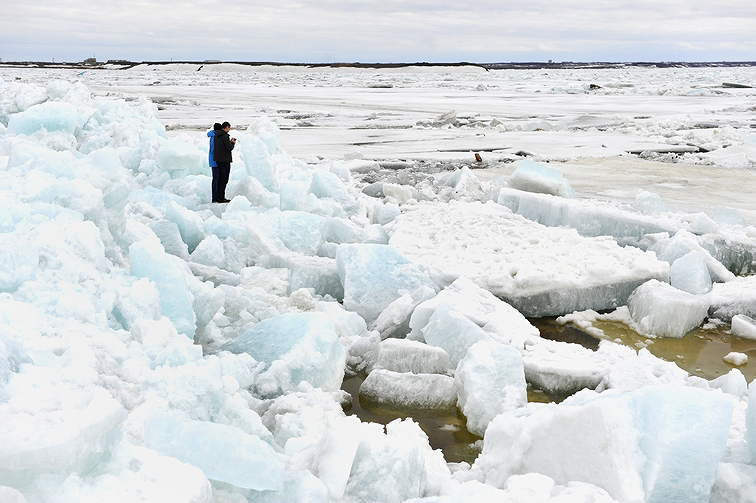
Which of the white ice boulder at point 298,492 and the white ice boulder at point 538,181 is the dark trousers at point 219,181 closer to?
the white ice boulder at point 538,181

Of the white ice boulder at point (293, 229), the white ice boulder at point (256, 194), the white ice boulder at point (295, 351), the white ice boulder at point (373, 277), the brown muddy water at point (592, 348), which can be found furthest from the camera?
the white ice boulder at point (256, 194)

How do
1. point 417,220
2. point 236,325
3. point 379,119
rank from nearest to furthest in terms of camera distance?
1. point 236,325
2. point 417,220
3. point 379,119

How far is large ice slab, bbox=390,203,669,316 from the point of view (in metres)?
4.43

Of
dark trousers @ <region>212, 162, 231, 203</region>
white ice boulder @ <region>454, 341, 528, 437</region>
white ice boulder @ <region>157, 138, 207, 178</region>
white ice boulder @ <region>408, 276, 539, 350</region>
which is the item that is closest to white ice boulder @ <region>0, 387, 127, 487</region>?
white ice boulder @ <region>454, 341, 528, 437</region>

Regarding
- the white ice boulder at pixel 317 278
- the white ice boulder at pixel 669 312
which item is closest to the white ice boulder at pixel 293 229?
the white ice boulder at pixel 317 278

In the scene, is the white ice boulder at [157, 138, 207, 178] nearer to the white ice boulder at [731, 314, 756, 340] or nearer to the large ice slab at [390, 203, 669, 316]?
the large ice slab at [390, 203, 669, 316]

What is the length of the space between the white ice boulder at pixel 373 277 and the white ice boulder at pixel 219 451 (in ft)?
7.01

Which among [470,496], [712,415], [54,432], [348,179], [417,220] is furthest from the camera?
[348,179]

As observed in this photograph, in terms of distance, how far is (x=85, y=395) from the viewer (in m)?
1.98

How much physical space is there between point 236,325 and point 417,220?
2470 millimetres

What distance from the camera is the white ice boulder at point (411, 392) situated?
3219 mm

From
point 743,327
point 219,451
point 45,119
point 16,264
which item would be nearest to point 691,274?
point 743,327

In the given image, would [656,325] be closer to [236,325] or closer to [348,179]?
[236,325]

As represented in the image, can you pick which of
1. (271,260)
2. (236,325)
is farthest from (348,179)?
(236,325)
